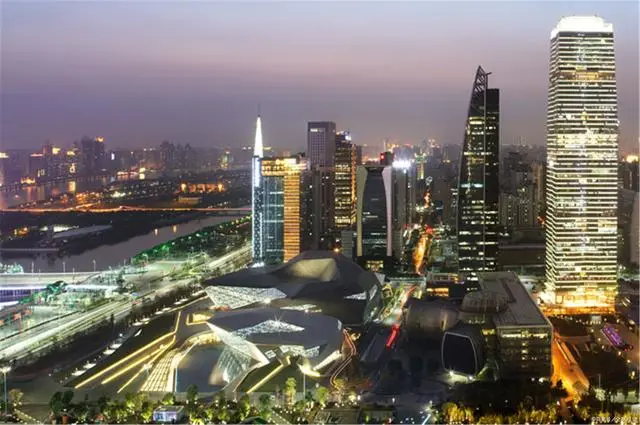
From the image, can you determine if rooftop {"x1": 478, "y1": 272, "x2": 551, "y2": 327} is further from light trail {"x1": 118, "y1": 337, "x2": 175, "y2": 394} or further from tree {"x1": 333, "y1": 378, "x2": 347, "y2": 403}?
light trail {"x1": 118, "y1": 337, "x2": 175, "y2": 394}

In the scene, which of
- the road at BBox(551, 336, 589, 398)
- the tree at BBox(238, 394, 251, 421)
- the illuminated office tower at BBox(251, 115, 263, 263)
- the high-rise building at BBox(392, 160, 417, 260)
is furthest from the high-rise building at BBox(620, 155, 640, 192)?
the tree at BBox(238, 394, 251, 421)

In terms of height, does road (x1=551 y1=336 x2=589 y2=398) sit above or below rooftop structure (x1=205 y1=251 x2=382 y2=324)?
below

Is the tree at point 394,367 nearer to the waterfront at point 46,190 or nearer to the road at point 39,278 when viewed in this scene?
the road at point 39,278

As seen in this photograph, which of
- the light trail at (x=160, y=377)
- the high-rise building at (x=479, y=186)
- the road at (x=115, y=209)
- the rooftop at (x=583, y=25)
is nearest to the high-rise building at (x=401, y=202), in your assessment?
the high-rise building at (x=479, y=186)

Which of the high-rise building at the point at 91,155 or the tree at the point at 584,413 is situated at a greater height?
the high-rise building at the point at 91,155

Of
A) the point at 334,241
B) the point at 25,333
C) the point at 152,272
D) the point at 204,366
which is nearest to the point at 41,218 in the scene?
the point at 152,272

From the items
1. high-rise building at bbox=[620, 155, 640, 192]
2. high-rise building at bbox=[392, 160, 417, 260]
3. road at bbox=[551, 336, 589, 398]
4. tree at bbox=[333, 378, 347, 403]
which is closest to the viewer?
tree at bbox=[333, 378, 347, 403]
